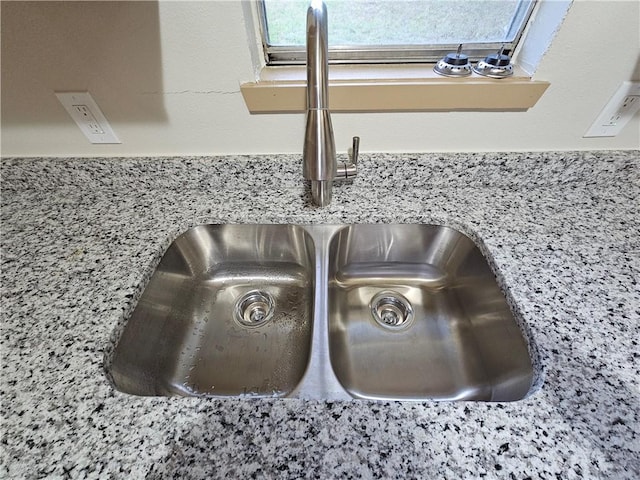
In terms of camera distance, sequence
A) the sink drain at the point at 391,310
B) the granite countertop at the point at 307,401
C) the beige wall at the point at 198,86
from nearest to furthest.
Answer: the granite countertop at the point at 307,401 → the beige wall at the point at 198,86 → the sink drain at the point at 391,310

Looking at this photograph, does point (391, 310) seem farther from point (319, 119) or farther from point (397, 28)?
point (397, 28)

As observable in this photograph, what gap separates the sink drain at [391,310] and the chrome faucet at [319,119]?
0.28m

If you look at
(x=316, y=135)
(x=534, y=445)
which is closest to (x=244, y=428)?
(x=534, y=445)

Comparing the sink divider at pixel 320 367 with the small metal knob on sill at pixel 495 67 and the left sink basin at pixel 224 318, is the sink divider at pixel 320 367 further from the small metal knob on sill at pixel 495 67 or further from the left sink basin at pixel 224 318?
the small metal knob on sill at pixel 495 67

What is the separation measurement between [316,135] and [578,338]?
19.9 inches

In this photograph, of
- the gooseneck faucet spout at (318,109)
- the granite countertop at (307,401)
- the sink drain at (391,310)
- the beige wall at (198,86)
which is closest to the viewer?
the granite countertop at (307,401)

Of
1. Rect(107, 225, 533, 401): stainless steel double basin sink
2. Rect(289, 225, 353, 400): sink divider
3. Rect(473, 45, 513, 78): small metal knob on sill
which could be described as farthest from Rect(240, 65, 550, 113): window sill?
Answer: Rect(289, 225, 353, 400): sink divider

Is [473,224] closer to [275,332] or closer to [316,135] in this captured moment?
[316,135]

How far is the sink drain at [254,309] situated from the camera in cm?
68

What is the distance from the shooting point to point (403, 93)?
2.02 feet

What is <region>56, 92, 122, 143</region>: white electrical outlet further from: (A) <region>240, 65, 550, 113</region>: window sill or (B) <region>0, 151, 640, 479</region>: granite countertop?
(A) <region>240, 65, 550, 113</region>: window sill

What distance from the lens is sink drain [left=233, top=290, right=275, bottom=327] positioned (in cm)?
68

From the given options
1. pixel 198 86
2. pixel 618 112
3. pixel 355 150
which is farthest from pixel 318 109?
pixel 618 112

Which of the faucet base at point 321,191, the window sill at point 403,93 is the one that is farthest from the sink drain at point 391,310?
the window sill at point 403,93
